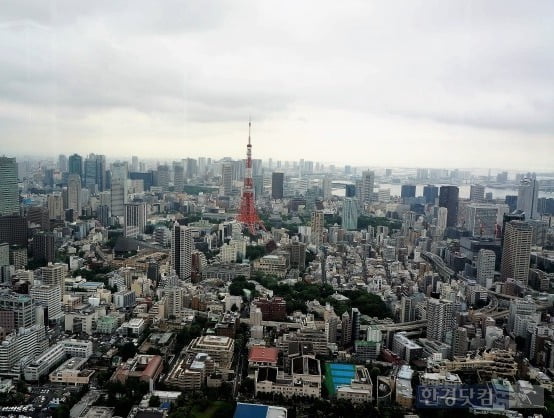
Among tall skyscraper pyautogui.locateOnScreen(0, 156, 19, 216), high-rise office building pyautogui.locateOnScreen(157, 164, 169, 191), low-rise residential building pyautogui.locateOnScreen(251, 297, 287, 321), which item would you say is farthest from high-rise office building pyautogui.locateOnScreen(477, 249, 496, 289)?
high-rise office building pyautogui.locateOnScreen(157, 164, 169, 191)

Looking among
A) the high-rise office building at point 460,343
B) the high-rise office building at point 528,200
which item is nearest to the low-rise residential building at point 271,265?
the high-rise office building at point 460,343

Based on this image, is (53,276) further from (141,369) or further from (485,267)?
(485,267)

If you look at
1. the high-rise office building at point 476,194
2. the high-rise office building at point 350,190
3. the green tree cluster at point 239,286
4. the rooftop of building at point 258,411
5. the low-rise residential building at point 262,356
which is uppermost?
the high-rise office building at point 476,194

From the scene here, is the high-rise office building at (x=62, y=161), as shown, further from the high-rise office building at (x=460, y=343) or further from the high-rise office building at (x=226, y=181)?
the high-rise office building at (x=226, y=181)

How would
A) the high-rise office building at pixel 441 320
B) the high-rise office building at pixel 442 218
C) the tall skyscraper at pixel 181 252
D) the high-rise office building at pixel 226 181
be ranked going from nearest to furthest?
the high-rise office building at pixel 441 320, the tall skyscraper at pixel 181 252, the high-rise office building at pixel 442 218, the high-rise office building at pixel 226 181

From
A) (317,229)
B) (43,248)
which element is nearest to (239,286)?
(43,248)

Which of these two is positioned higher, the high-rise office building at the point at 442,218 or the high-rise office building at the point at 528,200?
the high-rise office building at the point at 528,200

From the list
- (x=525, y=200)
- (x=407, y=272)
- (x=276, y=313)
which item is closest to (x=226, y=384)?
(x=276, y=313)

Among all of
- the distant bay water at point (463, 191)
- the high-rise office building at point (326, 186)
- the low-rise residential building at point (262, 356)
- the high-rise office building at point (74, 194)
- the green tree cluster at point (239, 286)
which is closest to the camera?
the low-rise residential building at point (262, 356)
